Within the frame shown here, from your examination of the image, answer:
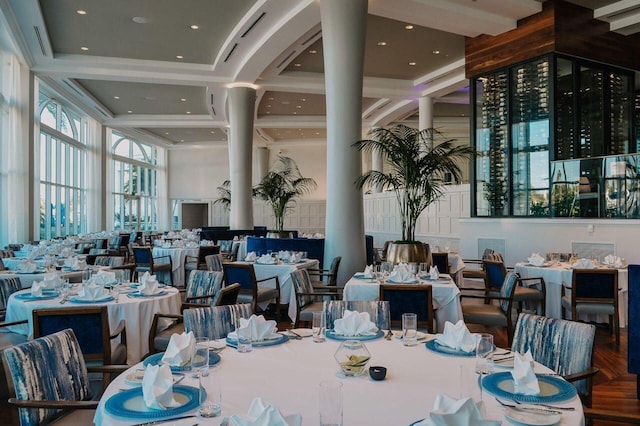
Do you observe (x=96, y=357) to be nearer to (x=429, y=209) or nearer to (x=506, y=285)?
(x=506, y=285)

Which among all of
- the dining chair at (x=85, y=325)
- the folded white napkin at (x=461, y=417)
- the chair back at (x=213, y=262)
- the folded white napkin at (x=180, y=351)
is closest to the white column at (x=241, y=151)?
the chair back at (x=213, y=262)

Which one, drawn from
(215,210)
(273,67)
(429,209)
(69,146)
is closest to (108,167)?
(69,146)

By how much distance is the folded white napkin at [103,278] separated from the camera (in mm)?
4625

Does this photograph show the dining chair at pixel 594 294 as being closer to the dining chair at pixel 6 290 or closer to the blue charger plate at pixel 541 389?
the blue charger plate at pixel 541 389

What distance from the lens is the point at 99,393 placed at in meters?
3.19

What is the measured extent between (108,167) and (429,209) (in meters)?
11.9

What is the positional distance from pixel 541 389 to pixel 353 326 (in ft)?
3.41

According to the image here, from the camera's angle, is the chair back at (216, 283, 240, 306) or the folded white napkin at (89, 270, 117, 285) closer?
the chair back at (216, 283, 240, 306)

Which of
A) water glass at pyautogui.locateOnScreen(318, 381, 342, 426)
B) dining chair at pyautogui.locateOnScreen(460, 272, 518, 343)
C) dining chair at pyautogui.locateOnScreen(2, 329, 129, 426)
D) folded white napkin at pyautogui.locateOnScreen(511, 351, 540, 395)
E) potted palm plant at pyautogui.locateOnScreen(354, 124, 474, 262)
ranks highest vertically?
potted palm plant at pyautogui.locateOnScreen(354, 124, 474, 262)

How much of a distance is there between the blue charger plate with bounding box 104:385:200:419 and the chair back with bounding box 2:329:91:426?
0.59 meters

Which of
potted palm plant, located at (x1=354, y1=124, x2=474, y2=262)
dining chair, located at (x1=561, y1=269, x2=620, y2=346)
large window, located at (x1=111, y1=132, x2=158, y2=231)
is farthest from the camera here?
large window, located at (x1=111, y1=132, x2=158, y2=231)

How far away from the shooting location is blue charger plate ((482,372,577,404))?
1.77 meters

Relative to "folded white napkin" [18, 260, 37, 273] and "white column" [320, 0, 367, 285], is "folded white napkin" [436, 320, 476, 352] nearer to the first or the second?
"white column" [320, 0, 367, 285]

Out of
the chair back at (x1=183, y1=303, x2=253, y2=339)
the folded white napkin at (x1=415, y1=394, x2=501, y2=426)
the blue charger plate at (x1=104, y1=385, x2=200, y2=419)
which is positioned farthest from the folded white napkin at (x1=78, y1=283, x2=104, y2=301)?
the folded white napkin at (x1=415, y1=394, x2=501, y2=426)
